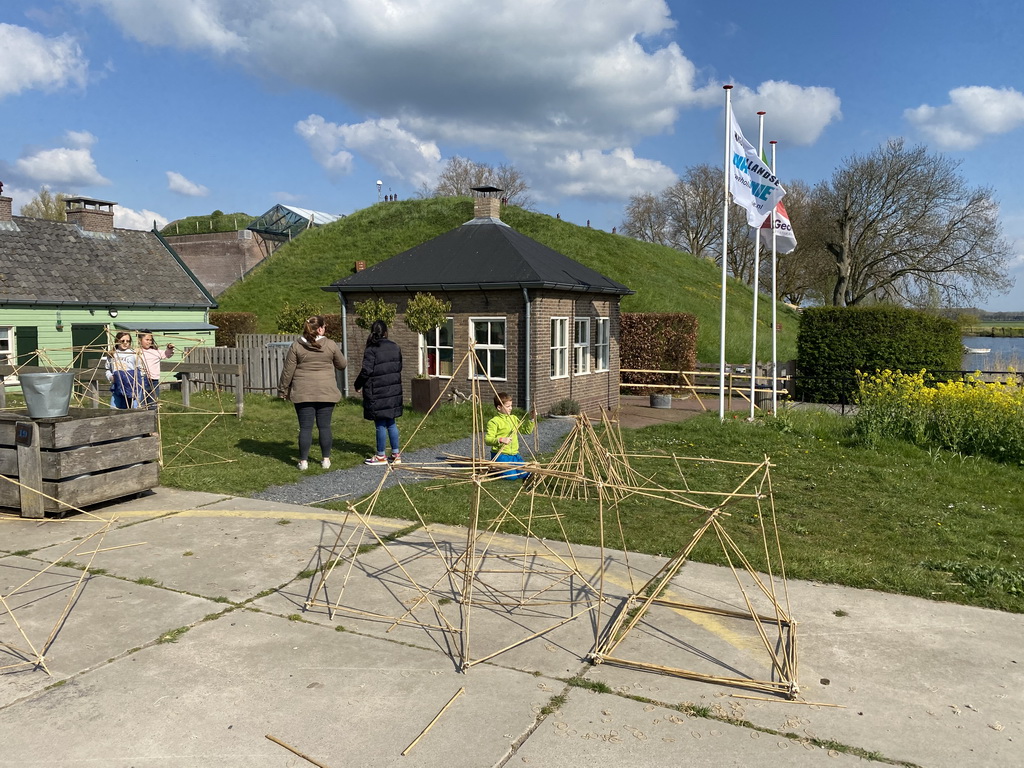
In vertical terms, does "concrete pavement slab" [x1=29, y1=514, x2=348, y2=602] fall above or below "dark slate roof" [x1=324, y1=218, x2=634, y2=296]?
below

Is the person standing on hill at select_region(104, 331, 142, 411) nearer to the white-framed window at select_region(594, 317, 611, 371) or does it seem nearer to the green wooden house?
the green wooden house

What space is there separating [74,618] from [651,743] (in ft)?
11.7

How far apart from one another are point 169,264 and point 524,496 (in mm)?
20987

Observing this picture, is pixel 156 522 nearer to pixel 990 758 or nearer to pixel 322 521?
pixel 322 521

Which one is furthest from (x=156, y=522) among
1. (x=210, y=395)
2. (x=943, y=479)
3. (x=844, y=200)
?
(x=844, y=200)

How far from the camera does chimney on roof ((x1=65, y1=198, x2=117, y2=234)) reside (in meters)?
23.1

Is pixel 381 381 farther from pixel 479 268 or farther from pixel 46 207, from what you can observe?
pixel 46 207

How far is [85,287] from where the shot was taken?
21.2m

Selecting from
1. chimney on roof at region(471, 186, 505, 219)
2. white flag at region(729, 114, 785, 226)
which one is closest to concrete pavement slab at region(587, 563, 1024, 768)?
white flag at region(729, 114, 785, 226)

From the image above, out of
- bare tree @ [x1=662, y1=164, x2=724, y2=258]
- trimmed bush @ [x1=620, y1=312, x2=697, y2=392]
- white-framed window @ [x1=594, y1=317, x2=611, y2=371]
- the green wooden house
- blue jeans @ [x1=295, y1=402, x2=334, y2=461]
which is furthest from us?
bare tree @ [x1=662, y1=164, x2=724, y2=258]

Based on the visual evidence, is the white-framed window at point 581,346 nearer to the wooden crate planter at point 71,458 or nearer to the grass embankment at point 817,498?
the grass embankment at point 817,498

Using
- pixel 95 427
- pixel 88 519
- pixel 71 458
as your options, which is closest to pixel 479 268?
pixel 95 427

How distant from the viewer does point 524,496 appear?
7742 millimetres

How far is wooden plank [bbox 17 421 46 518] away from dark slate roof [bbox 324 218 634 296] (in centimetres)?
987
